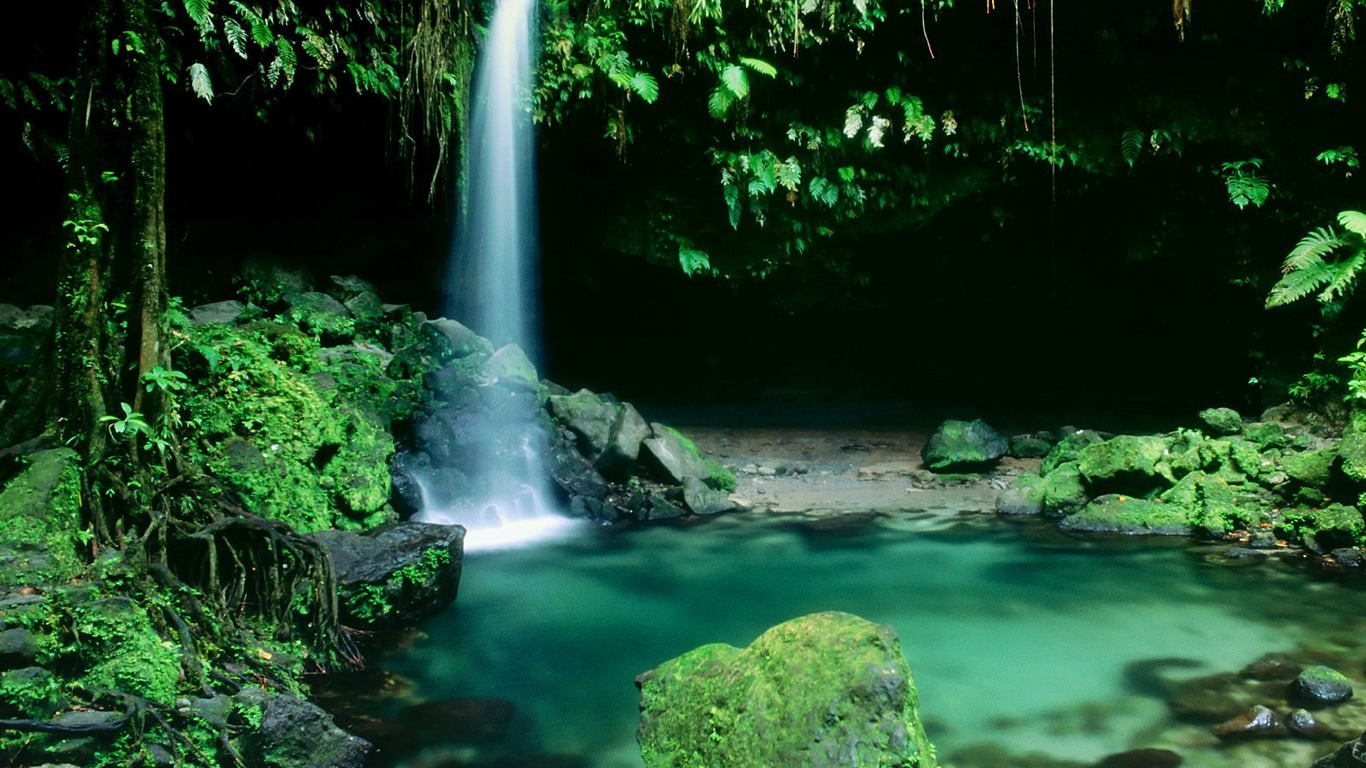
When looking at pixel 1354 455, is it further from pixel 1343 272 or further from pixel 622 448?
pixel 622 448

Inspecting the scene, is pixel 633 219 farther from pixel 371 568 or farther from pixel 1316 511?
pixel 1316 511

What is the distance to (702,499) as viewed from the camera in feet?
32.2

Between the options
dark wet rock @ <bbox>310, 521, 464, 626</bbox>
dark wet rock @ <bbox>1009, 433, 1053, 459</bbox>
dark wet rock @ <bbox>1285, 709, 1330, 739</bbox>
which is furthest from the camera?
dark wet rock @ <bbox>1009, 433, 1053, 459</bbox>

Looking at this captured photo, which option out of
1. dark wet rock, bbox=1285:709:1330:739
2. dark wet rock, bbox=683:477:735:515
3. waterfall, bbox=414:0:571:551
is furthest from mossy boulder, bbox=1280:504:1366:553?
waterfall, bbox=414:0:571:551

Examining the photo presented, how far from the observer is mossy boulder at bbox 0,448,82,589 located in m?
4.30

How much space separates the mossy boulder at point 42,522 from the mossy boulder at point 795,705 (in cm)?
322

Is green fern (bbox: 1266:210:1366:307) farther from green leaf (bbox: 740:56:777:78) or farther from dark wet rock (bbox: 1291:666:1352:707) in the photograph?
green leaf (bbox: 740:56:777:78)

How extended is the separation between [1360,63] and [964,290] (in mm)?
5619

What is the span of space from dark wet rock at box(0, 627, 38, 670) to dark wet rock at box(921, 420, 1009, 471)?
9.74m

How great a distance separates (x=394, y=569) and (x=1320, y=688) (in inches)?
229

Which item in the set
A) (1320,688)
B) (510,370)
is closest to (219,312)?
(510,370)

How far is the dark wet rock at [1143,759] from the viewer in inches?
169

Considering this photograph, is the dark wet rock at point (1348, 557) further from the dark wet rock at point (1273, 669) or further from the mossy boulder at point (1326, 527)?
the dark wet rock at point (1273, 669)

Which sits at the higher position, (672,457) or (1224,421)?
(1224,421)
